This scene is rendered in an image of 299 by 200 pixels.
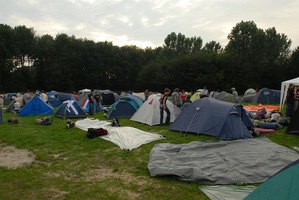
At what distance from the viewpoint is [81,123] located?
1289cm

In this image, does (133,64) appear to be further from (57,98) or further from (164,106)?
(164,106)

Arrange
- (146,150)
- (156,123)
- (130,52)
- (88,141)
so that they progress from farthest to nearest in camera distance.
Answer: (130,52) < (156,123) < (88,141) < (146,150)

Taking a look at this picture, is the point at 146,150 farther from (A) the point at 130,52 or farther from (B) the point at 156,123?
(A) the point at 130,52

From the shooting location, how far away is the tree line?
43.3 m

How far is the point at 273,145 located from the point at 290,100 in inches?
228

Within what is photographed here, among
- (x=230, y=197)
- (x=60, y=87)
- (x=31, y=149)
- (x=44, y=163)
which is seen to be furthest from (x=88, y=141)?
(x=60, y=87)

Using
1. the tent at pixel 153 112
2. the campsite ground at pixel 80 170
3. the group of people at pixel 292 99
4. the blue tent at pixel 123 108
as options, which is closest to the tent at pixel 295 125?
the campsite ground at pixel 80 170

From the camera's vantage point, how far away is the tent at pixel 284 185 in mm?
3139

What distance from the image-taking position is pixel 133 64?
53469 millimetres

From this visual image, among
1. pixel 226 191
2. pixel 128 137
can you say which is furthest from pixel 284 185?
pixel 128 137

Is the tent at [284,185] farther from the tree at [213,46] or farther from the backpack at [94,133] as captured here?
the tree at [213,46]

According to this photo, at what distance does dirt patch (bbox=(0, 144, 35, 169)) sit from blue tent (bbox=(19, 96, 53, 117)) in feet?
27.8

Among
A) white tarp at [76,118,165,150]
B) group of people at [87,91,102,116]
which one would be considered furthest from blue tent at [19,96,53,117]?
white tarp at [76,118,165,150]

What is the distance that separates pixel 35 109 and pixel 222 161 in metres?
13.8
